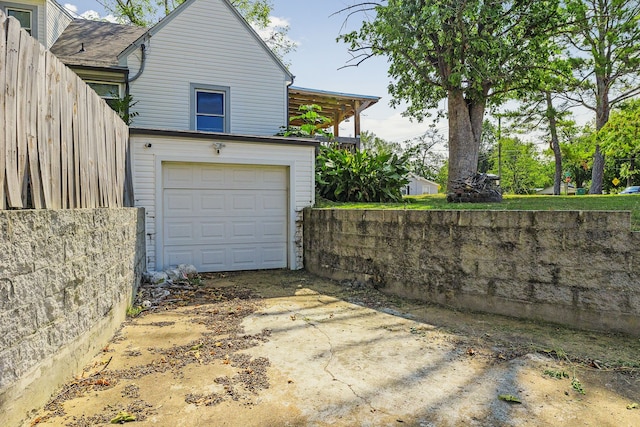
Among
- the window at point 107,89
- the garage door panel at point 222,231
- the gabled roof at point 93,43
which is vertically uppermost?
the gabled roof at point 93,43

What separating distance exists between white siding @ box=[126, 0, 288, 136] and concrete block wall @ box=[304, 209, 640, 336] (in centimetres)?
640

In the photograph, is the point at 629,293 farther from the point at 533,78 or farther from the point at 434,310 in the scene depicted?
the point at 533,78

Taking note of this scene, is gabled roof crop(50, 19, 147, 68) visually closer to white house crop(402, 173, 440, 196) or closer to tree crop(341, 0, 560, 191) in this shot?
tree crop(341, 0, 560, 191)

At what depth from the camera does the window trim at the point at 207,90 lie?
11126 millimetres

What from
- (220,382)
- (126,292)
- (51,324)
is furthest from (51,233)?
(126,292)

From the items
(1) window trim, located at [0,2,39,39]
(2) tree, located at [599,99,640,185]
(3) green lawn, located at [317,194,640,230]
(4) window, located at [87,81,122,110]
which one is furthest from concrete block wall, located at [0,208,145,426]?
(2) tree, located at [599,99,640,185]

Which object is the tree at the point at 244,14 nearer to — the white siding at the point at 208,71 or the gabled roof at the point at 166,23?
the gabled roof at the point at 166,23

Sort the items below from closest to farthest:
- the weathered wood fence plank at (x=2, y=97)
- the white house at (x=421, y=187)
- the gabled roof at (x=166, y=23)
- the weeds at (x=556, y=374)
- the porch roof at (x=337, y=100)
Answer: the weathered wood fence plank at (x=2, y=97), the weeds at (x=556, y=374), the gabled roof at (x=166, y=23), the porch roof at (x=337, y=100), the white house at (x=421, y=187)

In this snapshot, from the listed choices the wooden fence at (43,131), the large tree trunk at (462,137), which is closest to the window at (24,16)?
the wooden fence at (43,131)

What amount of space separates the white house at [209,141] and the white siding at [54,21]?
333 mm

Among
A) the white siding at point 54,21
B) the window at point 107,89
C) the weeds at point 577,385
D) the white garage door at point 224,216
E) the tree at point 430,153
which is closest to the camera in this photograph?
the weeds at point 577,385

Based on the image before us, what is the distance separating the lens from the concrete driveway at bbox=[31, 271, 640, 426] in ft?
8.45

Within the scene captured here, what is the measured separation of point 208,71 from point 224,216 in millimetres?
5413

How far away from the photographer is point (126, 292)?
15.9ft
